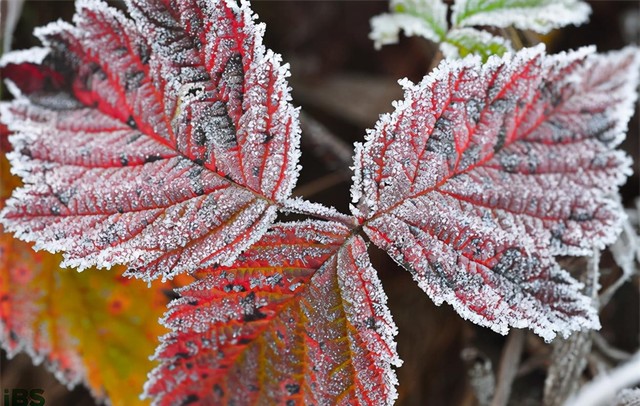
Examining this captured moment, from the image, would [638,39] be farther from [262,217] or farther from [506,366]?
[262,217]

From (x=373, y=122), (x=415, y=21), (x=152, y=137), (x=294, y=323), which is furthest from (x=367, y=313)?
(x=373, y=122)

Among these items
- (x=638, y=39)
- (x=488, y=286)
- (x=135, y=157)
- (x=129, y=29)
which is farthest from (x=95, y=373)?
(x=638, y=39)

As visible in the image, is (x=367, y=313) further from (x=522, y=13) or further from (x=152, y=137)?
(x=522, y=13)

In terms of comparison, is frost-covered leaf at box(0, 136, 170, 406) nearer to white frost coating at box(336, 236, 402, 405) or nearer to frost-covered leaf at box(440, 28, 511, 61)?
white frost coating at box(336, 236, 402, 405)

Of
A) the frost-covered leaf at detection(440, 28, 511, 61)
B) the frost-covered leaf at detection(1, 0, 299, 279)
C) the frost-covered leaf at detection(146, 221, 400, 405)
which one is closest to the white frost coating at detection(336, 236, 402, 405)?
the frost-covered leaf at detection(146, 221, 400, 405)

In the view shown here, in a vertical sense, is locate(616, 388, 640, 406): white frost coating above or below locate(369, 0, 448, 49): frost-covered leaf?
below

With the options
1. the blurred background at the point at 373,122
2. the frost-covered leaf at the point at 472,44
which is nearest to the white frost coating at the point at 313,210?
the frost-covered leaf at the point at 472,44
